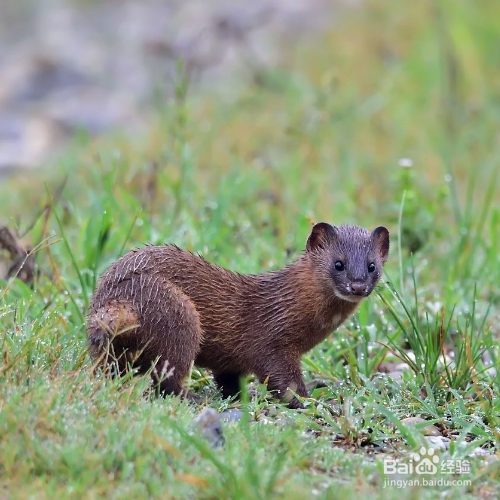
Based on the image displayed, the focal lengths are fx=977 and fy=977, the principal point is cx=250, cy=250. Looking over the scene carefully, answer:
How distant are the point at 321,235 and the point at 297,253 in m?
1.75

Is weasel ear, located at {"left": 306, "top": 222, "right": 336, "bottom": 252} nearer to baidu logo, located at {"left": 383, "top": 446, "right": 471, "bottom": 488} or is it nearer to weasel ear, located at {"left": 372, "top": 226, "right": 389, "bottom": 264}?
weasel ear, located at {"left": 372, "top": 226, "right": 389, "bottom": 264}

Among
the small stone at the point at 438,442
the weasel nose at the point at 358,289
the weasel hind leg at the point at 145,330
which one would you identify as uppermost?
the weasel nose at the point at 358,289

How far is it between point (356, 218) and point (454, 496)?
4.80m

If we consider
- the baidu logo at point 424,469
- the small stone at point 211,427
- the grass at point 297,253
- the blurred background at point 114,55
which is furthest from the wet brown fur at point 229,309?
the blurred background at point 114,55

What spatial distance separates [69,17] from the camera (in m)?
21.9

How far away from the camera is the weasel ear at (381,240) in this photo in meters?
4.98

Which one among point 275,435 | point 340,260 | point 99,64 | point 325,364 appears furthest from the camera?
point 99,64

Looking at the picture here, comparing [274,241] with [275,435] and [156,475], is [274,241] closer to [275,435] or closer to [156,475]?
[275,435]

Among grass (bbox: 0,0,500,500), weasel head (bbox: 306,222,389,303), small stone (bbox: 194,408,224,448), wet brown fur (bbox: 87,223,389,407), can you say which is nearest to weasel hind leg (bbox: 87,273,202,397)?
wet brown fur (bbox: 87,223,389,407)

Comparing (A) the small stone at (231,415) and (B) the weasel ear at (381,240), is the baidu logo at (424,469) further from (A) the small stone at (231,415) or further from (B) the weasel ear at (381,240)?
(B) the weasel ear at (381,240)

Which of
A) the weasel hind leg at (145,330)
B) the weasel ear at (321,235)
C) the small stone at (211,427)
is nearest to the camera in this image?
the small stone at (211,427)

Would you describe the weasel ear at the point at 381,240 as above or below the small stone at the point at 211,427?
above

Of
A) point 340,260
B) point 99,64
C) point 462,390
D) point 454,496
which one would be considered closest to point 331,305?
point 340,260

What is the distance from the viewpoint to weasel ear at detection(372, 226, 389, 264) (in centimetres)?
498
